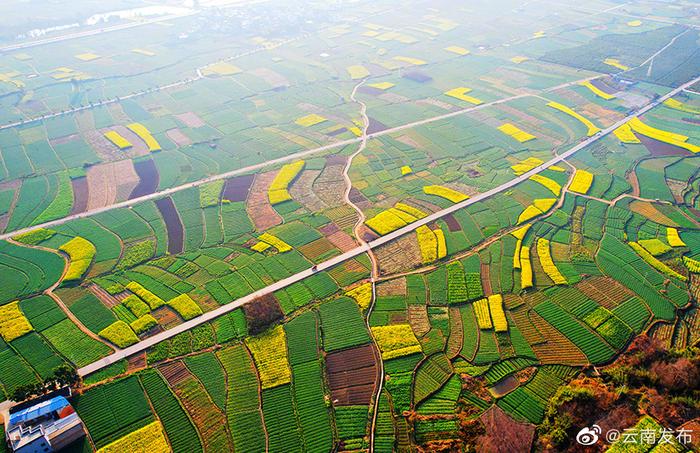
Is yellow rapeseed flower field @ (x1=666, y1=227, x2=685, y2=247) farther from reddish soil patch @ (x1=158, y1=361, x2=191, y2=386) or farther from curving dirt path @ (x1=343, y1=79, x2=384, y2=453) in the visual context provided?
reddish soil patch @ (x1=158, y1=361, x2=191, y2=386)

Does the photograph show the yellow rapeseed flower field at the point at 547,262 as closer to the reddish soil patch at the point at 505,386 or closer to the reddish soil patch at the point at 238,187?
the reddish soil patch at the point at 505,386

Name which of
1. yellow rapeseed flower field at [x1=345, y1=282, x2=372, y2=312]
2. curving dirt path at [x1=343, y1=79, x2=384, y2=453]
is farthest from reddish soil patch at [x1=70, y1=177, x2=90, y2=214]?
yellow rapeseed flower field at [x1=345, y1=282, x2=372, y2=312]

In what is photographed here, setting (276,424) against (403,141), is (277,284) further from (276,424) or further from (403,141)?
(403,141)

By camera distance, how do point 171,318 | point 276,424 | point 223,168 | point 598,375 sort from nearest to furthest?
1. point 276,424
2. point 598,375
3. point 171,318
4. point 223,168

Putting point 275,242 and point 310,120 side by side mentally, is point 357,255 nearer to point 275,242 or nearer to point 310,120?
point 275,242

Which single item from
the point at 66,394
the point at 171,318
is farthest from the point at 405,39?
the point at 66,394

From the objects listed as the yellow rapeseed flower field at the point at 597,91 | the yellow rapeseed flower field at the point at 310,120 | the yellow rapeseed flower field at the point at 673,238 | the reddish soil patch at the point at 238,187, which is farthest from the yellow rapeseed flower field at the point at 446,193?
the yellow rapeseed flower field at the point at 597,91

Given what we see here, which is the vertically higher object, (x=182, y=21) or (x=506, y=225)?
(x=182, y=21)
